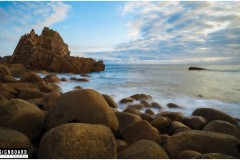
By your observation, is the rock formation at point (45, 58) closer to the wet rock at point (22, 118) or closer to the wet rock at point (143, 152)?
the wet rock at point (22, 118)

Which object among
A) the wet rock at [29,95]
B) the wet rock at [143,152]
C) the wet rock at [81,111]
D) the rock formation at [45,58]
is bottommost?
the wet rock at [143,152]

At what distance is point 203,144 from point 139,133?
118 centimetres

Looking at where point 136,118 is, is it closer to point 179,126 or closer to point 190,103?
point 179,126

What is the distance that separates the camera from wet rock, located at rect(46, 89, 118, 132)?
3.56m

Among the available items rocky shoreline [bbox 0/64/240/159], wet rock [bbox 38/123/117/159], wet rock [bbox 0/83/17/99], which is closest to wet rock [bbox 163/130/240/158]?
rocky shoreline [bbox 0/64/240/159]

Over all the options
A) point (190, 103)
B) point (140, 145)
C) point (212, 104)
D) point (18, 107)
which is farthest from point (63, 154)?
point (212, 104)

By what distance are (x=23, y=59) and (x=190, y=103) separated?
2395 centimetres

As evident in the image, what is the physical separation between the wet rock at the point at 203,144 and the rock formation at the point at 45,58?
23.5 m

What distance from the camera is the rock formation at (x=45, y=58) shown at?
25719 mm

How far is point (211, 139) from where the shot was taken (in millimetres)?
3389

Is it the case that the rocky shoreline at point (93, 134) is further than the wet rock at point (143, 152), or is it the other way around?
→ the wet rock at point (143, 152)

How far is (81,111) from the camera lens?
358 centimetres

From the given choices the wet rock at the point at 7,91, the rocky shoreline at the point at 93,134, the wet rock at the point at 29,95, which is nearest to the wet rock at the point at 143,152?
the rocky shoreline at the point at 93,134

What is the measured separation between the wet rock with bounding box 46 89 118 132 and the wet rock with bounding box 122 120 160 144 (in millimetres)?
421
